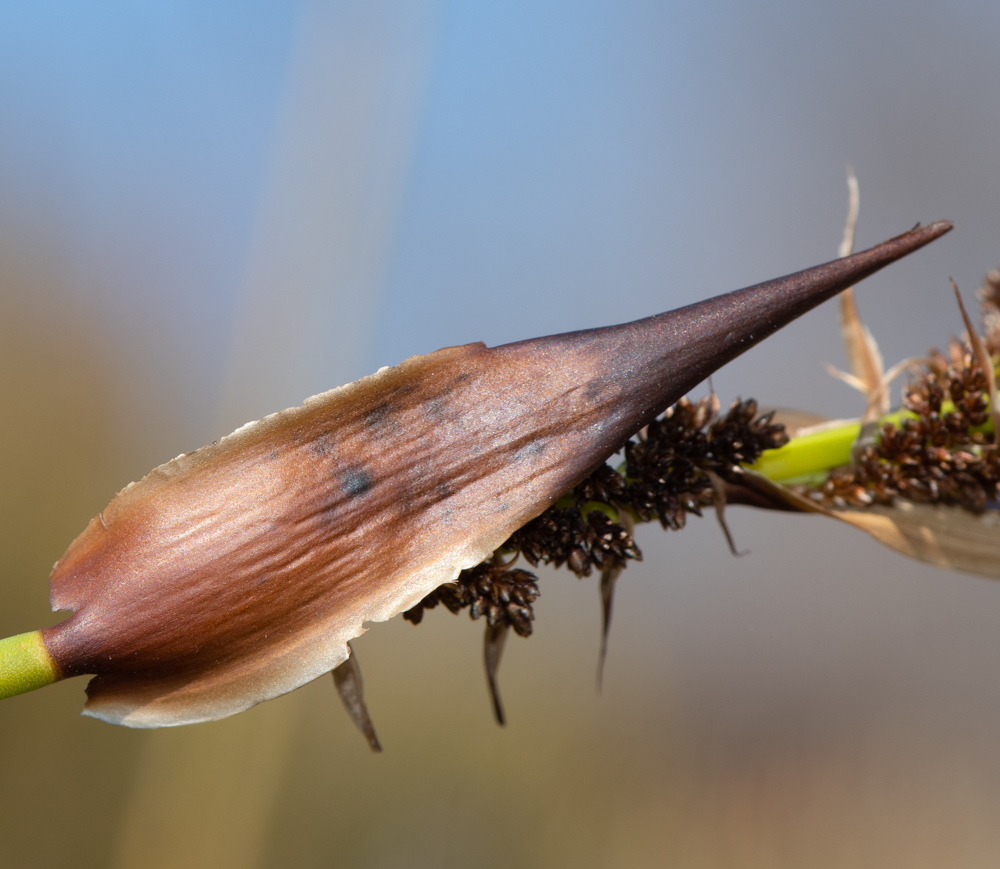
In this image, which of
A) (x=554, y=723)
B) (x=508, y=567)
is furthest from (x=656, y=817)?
(x=508, y=567)

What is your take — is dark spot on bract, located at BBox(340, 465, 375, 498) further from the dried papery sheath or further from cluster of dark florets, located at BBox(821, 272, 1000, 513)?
cluster of dark florets, located at BBox(821, 272, 1000, 513)

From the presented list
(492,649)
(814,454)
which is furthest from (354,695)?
(814,454)

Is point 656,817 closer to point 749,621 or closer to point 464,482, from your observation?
point 749,621

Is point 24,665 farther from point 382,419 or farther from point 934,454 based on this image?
point 934,454

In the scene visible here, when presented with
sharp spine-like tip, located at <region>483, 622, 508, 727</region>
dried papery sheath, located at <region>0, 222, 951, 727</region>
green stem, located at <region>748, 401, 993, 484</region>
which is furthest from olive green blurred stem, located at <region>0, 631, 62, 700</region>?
green stem, located at <region>748, 401, 993, 484</region>

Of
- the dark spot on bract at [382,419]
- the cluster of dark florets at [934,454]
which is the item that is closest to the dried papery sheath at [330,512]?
the dark spot on bract at [382,419]

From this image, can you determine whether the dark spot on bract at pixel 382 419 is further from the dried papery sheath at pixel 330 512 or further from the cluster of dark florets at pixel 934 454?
the cluster of dark florets at pixel 934 454
